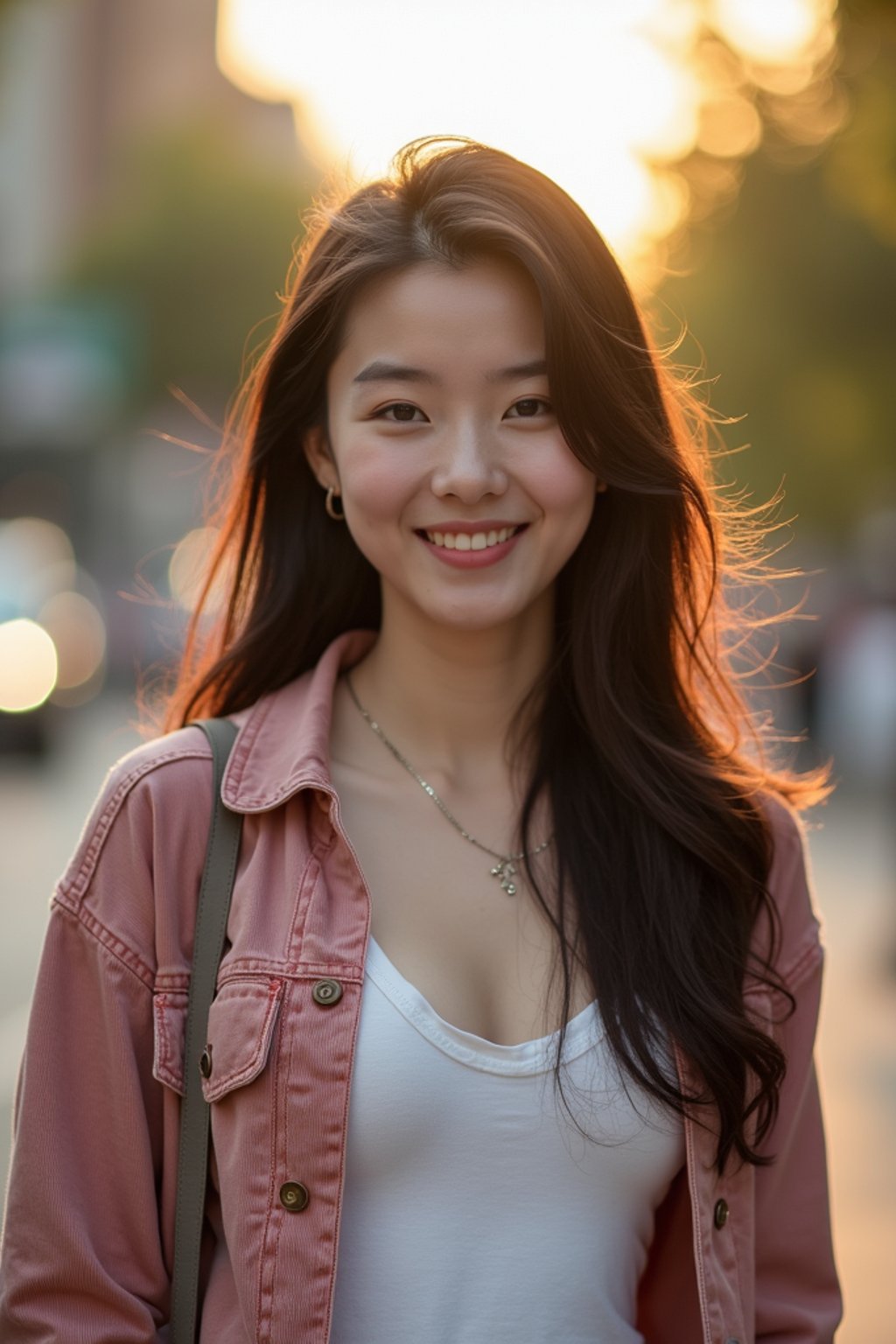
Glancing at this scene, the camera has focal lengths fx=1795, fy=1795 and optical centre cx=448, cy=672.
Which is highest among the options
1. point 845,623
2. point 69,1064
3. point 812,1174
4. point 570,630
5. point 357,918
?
point 845,623

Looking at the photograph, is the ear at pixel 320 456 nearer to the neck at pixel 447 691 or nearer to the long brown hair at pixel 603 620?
the long brown hair at pixel 603 620

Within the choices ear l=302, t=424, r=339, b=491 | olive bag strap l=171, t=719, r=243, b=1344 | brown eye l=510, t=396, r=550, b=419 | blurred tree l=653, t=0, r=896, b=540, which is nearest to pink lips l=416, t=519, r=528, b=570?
brown eye l=510, t=396, r=550, b=419

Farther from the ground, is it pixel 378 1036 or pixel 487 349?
pixel 487 349

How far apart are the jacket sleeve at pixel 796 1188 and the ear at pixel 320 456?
40.3 inches

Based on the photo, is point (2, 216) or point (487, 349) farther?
point (2, 216)

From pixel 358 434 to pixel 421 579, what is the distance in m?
0.26

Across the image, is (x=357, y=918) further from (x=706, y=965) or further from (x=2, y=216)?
(x=2, y=216)

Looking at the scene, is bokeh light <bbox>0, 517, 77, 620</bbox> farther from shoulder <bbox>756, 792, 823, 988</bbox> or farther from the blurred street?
shoulder <bbox>756, 792, 823, 988</bbox>

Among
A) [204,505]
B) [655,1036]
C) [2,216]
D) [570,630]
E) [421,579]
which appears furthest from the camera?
[2,216]

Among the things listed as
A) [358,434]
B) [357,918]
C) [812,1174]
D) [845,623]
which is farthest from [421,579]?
[845,623]

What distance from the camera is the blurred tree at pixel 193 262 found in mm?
45531

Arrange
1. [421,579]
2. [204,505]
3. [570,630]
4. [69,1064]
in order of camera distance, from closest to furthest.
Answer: [69,1064] < [421,579] < [570,630] < [204,505]

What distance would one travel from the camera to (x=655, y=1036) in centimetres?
279

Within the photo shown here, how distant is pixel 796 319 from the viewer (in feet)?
60.0
